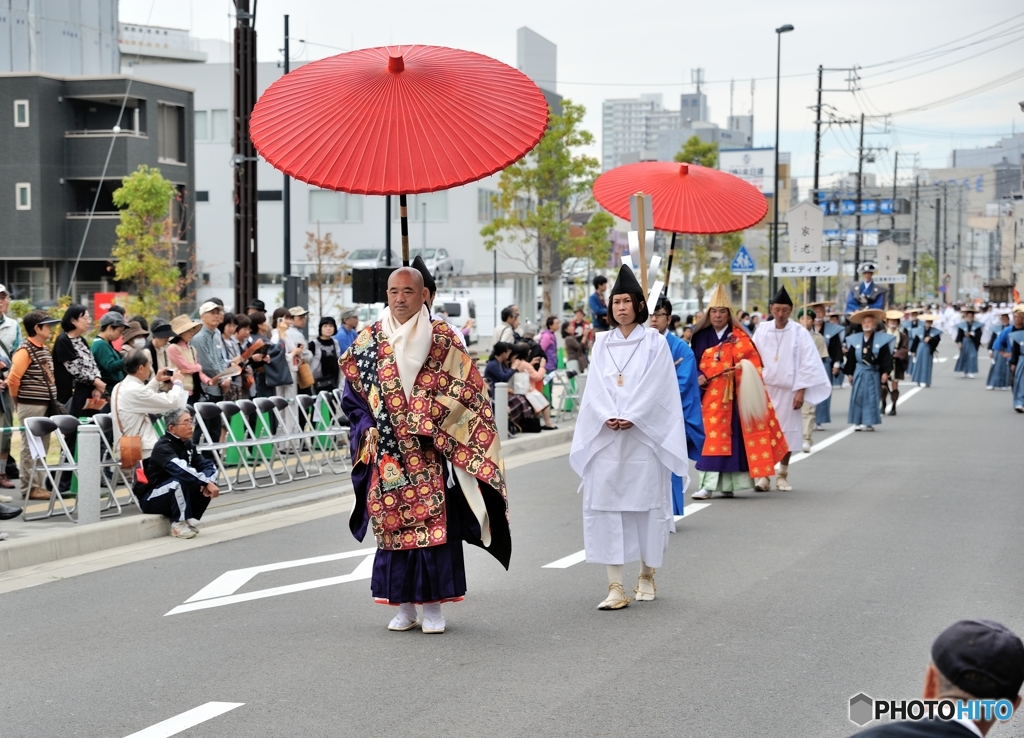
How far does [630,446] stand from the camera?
26.4 feet

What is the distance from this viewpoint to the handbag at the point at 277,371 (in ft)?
50.3

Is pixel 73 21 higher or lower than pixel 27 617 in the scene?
higher

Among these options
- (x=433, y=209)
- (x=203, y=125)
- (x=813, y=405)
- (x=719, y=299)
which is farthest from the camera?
(x=203, y=125)

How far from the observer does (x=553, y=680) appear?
20.0ft

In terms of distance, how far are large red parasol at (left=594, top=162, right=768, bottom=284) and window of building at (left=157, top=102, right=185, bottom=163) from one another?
3719 centimetres

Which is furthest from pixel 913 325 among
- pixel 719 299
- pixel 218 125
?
pixel 218 125

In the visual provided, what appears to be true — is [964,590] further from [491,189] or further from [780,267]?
[491,189]

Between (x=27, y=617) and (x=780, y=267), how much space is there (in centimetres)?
2414

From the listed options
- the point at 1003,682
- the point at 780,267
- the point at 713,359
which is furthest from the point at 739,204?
the point at 780,267

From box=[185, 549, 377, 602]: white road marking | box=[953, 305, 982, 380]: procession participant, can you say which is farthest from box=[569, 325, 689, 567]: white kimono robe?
box=[953, 305, 982, 380]: procession participant

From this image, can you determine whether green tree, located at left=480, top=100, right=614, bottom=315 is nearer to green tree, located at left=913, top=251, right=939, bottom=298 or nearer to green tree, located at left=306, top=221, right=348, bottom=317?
green tree, located at left=306, top=221, right=348, bottom=317

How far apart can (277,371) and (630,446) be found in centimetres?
819

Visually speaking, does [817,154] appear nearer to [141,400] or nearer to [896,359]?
[896,359]

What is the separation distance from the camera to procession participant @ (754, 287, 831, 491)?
46.4ft
